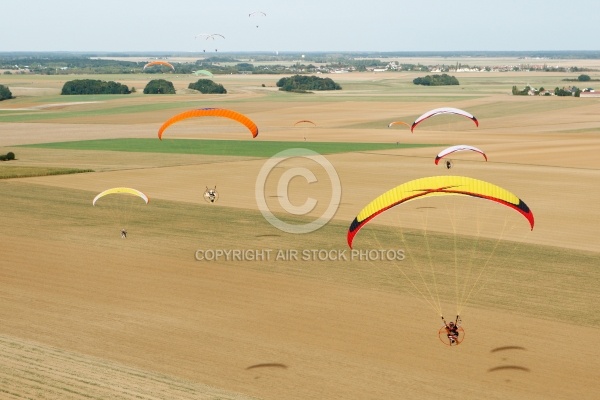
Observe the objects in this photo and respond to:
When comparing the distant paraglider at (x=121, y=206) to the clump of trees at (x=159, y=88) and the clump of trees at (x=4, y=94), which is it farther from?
the clump of trees at (x=159, y=88)

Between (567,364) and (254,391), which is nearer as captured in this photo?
(254,391)

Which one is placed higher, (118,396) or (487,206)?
(487,206)

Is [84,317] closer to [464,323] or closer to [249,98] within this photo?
[464,323]

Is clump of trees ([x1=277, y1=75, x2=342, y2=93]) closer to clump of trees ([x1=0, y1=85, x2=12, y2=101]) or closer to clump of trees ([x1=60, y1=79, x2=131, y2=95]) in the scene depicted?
clump of trees ([x1=60, y1=79, x2=131, y2=95])

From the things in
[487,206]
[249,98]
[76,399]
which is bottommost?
[76,399]

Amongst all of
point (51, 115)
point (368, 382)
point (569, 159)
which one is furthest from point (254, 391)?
point (51, 115)

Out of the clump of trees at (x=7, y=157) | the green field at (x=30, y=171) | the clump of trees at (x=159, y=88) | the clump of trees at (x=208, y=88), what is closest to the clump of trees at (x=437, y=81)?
the clump of trees at (x=208, y=88)

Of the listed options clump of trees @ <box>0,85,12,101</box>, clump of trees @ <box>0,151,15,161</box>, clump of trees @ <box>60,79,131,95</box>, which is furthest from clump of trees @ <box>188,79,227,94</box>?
clump of trees @ <box>0,151,15,161</box>
